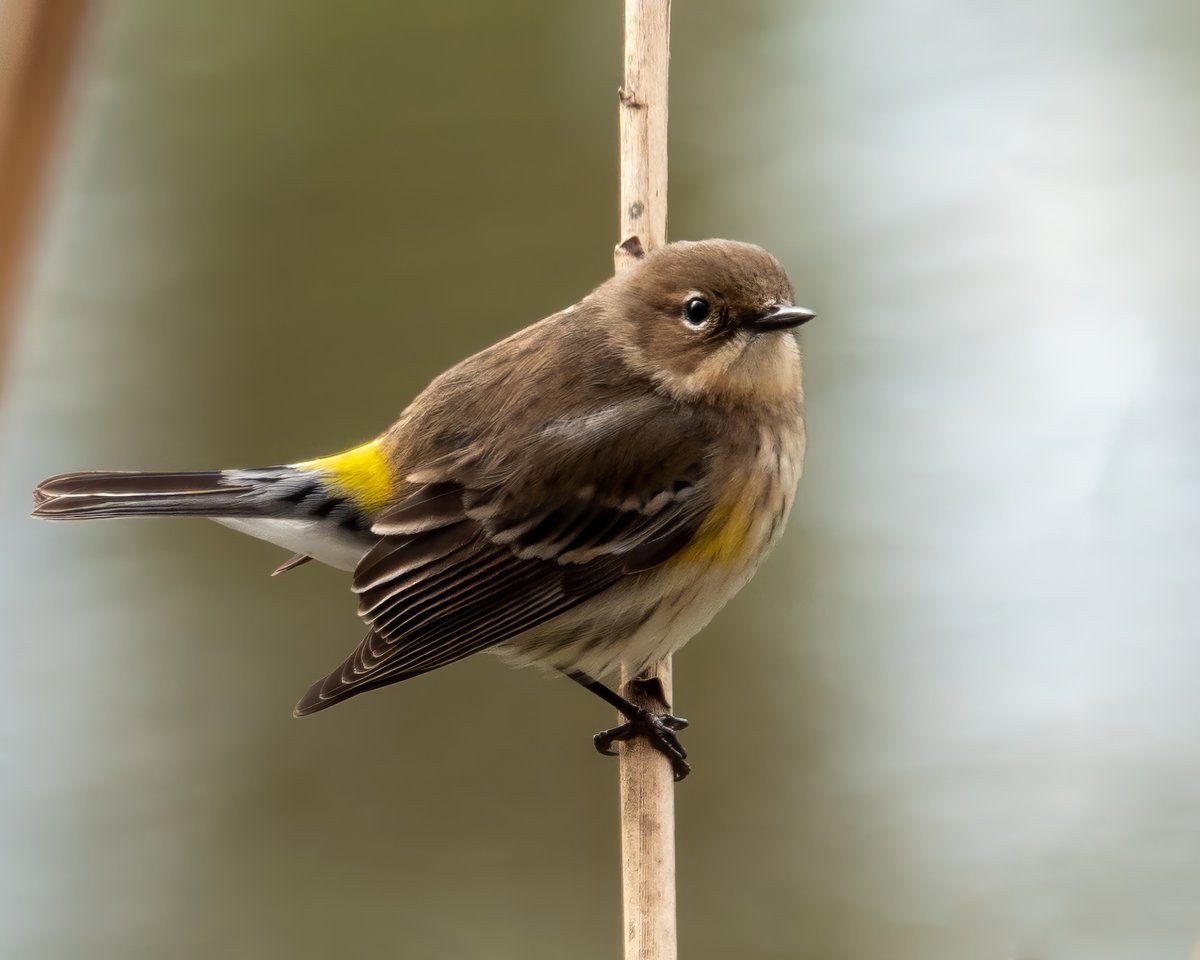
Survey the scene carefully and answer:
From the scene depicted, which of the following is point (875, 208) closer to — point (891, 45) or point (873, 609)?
point (891, 45)

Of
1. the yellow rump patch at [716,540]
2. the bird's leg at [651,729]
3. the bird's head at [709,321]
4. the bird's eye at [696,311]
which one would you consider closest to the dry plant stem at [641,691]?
the bird's leg at [651,729]

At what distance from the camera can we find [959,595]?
6008mm

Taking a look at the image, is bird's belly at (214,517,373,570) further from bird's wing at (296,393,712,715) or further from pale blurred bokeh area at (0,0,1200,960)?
pale blurred bokeh area at (0,0,1200,960)

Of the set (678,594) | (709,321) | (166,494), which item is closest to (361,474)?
(166,494)

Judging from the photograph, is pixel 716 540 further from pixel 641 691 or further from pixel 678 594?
pixel 641 691

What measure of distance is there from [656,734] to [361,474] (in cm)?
106

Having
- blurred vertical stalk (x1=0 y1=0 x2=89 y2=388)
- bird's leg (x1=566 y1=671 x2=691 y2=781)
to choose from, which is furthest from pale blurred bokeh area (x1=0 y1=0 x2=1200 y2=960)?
blurred vertical stalk (x1=0 y1=0 x2=89 y2=388)

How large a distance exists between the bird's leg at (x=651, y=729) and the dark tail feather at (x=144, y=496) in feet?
3.36

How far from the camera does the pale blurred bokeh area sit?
5535 millimetres

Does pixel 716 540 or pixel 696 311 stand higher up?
pixel 696 311

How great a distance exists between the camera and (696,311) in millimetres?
3887

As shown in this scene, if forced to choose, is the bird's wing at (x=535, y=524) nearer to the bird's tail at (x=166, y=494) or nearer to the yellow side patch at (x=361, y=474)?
the yellow side patch at (x=361, y=474)

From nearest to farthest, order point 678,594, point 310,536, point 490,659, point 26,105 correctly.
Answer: point 26,105 < point 678,594 < point 310,536 < point 490,659

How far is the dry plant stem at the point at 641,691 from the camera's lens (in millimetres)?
3186
